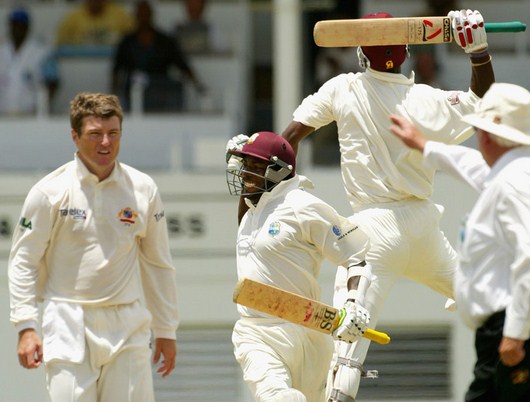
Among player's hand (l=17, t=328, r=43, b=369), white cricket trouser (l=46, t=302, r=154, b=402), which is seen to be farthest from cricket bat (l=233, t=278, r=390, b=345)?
player's hand (l=17, t=328, r=43, b=369)

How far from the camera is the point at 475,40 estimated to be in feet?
22.0

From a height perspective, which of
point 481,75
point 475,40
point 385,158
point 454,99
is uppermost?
point 475,40

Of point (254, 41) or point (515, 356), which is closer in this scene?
point (515, 356)

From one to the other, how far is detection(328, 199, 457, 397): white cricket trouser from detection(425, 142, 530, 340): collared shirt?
4.59ft

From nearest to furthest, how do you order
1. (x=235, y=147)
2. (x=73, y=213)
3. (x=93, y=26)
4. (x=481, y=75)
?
(x=235, y=147) < (x=73, y=213) < (x=481, y=75) < (x=93, y=26)

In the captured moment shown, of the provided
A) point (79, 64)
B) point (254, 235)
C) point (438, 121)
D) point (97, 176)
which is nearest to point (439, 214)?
point (438, 121)

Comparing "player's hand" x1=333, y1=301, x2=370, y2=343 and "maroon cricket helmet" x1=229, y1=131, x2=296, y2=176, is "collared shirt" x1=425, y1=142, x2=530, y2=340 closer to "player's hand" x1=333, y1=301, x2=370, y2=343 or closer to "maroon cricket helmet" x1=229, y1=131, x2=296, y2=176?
"player's hand" x1=333, y1=301, x2=370, y2=343

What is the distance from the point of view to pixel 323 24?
6789 mm

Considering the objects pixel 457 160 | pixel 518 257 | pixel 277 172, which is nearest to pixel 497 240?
pixel 518 257

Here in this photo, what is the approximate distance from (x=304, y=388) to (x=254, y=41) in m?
7.34

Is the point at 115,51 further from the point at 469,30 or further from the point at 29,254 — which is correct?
the point at 469,30

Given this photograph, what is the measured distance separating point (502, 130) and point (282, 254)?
1392 mm

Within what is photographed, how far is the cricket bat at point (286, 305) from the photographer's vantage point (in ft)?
20.4

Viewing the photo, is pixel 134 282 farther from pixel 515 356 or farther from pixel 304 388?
pixel 515 356
